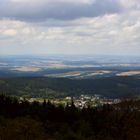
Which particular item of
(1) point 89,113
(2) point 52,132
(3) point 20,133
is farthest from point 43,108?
(3) point 20,133

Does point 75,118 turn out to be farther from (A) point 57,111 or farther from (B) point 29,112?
(B) point 29,112

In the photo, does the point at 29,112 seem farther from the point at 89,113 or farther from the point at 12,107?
the point at 89,113

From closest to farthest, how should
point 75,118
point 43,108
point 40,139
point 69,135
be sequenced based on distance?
point 40,139
point 69,135
point 75,118
point 43,108

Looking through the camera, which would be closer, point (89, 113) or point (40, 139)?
point (40, 139)

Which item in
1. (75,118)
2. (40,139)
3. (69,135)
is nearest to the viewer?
(40,139)

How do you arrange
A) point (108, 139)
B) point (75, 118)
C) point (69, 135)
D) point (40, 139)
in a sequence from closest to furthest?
1. point (40, 139)
2. point (69, 135)
3. point (108, 139)
4. point (75, 118)

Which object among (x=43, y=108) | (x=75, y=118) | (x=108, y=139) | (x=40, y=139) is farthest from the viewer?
(x=43, y=108)

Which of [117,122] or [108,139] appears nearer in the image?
[108,139]

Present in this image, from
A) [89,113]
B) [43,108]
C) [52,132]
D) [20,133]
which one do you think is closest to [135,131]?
[89,113]
